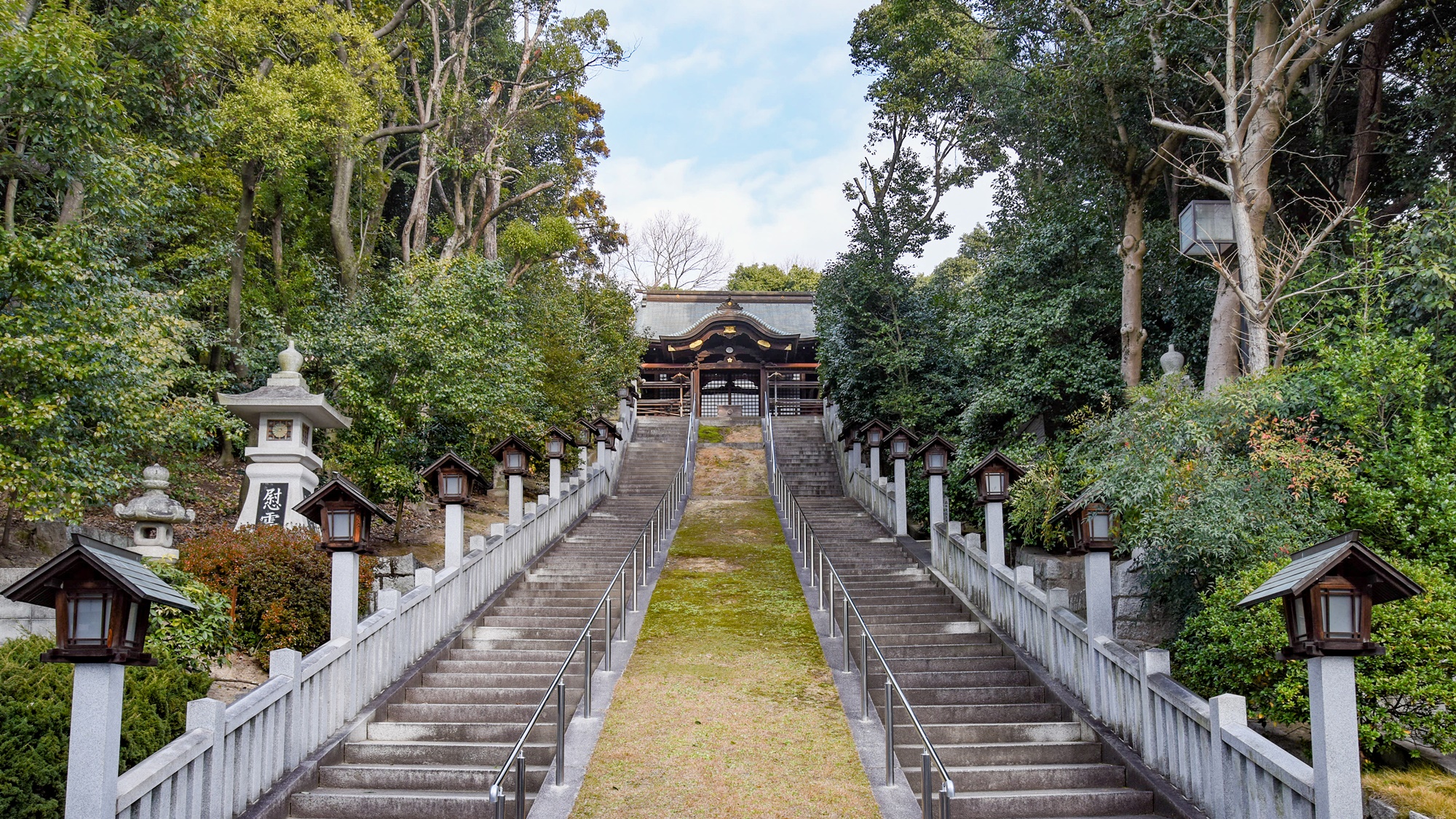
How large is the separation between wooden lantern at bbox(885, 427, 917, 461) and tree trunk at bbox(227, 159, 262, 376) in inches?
475

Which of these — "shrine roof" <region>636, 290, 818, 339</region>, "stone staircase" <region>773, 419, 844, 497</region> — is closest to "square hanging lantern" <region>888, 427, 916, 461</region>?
"stone staircase" <region>773, 419, 844, 497</region>

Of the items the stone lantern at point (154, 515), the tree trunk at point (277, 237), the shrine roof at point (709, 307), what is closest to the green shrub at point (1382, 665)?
the stone lantern at point (154, 515)

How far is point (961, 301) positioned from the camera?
16641 millimetres

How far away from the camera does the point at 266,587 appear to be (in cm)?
930

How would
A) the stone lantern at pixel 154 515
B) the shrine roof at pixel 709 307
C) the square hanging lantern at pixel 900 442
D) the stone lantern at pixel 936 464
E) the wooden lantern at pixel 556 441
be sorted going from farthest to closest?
the shrine roof at pixel 709 307
the wooden lantern at pixel 556 441
the square hanging lantern at pixel 900 442
the stone lantern at pixel 936 464
the stone lantern at pixel 154 515

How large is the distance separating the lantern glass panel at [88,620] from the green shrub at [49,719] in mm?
1008

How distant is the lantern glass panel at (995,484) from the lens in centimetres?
1041

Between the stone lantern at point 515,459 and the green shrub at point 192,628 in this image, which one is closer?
the green shrub at point 192,628

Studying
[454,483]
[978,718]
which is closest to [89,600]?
[454,483]

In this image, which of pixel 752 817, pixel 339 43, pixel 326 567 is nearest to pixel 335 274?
pixel 339 43

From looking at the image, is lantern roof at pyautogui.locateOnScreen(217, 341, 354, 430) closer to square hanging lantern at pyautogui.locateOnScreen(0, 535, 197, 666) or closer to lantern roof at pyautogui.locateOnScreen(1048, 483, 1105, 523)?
square hanging lantern at pyautogui.locateOnScreen(0, 535, 197, 666)

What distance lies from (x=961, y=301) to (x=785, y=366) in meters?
18.1

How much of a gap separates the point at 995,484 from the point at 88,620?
8659 millimetres

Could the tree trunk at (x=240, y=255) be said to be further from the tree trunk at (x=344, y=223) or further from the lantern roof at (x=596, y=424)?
the lantern roof at (x=596, y=424)
